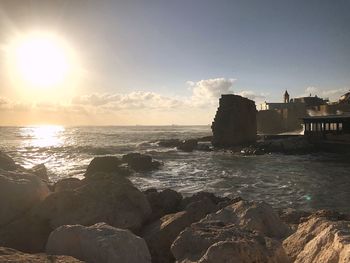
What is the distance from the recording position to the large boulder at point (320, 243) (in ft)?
11.7

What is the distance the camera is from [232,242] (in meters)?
3.87

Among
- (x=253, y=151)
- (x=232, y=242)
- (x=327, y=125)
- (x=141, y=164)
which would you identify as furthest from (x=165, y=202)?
(x=327, y=125)

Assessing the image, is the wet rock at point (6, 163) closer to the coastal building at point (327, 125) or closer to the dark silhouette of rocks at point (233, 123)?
the coastal building at point (327, 125)

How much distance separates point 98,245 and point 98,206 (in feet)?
8.63

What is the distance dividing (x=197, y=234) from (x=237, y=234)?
1.71ft

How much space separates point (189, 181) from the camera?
23328mm

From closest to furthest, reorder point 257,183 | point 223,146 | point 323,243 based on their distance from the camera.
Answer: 1. point 323,243
2. point 257,183
3. point 223,146

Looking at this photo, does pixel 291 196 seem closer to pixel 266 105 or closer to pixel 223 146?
pixel 223 146

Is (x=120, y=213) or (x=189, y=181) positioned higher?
(x=120, y=213)

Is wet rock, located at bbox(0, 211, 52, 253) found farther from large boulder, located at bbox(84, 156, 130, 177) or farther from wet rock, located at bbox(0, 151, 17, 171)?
large boulder, located at bbox(84, 156, 130, 177)

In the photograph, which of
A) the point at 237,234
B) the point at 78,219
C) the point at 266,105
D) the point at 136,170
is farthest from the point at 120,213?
the point at 266,105

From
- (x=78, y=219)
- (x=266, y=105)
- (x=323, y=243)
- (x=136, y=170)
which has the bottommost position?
(x=136, y=170)

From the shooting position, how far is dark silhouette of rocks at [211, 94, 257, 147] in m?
58.5

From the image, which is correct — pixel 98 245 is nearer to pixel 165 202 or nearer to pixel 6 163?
pixel 165 202
